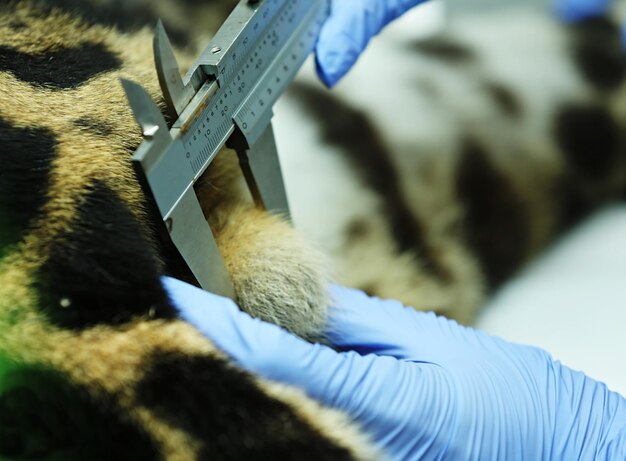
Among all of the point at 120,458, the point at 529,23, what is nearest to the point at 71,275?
the point at 120,458

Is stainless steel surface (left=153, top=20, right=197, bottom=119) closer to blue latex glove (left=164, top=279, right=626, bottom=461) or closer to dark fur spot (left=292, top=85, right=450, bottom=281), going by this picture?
blue latex glove (left=164, top=279, right=626, bottom=461)

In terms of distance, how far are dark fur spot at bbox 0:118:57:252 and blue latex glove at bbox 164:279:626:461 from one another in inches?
7.5

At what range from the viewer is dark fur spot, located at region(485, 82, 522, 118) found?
67.9 inches

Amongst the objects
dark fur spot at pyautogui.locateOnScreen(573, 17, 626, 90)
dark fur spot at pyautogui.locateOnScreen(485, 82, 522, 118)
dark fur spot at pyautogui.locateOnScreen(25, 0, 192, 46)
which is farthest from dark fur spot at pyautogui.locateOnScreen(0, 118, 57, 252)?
dark fur spot at pyautogui.locateOnScreen(573, 17, 626, 90)

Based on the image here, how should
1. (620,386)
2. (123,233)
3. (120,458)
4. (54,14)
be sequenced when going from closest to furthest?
(120,458) → (123,233) → (54,14) → (620,386)

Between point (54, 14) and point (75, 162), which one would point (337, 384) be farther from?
point (54, 14)

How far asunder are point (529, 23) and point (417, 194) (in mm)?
557

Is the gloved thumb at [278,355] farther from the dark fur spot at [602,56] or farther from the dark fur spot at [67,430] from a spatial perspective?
the dark fur spot at [602,56]

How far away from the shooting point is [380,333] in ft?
3.85

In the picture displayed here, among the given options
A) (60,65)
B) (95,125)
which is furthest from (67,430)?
(60,65)

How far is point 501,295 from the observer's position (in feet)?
5.54

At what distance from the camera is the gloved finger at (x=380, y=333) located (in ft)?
3.80

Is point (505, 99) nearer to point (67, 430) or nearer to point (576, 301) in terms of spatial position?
point (576, 301)

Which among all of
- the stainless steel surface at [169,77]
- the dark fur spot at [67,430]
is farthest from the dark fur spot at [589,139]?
the dark fur spot at [67,430]
